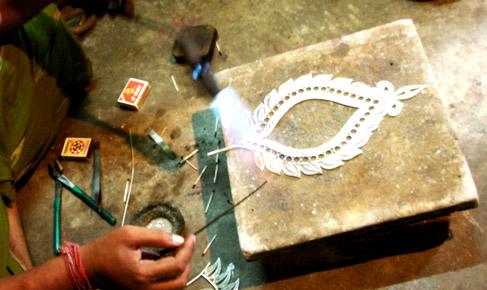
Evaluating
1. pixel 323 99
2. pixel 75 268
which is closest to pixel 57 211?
pixel 75 268

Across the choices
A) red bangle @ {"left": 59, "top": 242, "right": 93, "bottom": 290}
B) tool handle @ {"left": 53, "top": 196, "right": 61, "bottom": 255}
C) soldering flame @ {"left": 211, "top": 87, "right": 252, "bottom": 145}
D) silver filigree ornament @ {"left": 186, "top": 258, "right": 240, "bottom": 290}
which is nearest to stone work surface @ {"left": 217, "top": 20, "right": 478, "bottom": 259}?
soldering flame @ {"left": 211, "top": 87, "right": 252, "bottom": 145}

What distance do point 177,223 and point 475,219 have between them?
1.43 m

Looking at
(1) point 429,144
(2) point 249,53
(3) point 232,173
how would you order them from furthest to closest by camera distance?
1. (2) point 249,53
2. (3) point 232,173
3. (1) point 429,144

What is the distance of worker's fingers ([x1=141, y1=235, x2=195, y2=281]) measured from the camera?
172 centimetres

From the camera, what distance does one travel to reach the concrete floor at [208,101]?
2.18 metres

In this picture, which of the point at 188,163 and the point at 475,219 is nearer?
the point at 475,219

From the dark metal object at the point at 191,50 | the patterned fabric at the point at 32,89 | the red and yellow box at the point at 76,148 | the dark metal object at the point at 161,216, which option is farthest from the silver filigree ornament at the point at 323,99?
the patterned fabric at the point at 32,89

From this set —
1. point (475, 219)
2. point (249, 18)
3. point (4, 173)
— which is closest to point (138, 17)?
point (249, 18)

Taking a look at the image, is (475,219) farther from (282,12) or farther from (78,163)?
(78,163)

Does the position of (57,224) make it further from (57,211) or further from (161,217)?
(161,217)

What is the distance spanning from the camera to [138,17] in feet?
10.9

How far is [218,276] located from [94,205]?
2.69 feet

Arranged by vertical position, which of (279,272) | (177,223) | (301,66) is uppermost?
(301,66)

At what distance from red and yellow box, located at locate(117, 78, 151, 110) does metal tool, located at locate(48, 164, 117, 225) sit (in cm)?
56
